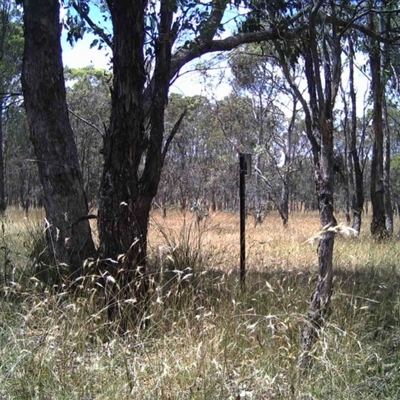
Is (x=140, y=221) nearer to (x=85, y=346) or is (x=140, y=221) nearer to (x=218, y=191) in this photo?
(x=85, y=346)

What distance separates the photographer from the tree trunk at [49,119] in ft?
16.1

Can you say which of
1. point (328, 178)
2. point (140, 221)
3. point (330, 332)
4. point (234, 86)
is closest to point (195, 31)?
point (140, 221)

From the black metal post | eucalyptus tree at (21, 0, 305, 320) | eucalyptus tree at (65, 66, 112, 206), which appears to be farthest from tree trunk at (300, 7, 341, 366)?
eucalyptus tree at (65, 66, 112, 206)

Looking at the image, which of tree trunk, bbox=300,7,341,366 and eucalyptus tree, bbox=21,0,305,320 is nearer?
tree trunk, bbox=300,7,341,366

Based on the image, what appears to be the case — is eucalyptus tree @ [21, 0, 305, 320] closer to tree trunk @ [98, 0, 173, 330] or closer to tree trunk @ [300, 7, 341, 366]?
tree trunk @ [98, 0, 173, 330]

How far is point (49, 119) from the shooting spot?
4.96 m

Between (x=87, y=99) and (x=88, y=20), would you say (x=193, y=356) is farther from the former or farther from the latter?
(x=87, y=99)

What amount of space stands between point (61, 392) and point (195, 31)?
12.8 feet

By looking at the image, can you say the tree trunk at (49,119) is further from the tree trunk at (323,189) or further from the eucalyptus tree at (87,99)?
the eucalyptus tree at (87,99)

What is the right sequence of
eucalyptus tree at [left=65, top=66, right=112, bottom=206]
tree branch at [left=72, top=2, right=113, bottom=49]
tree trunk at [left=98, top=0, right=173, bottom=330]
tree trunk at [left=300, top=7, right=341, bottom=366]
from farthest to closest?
1. eucalyptus tree at [left=65, top=66, right=112, bottom=206]
2. tree branch at [left=72, top=2, right=113, bottom=49]
3. tree trunk at [left=98, top=0, right=173, bottom=330]
4. tree trunk at [left=300, top=7, right=341, bottom=366]

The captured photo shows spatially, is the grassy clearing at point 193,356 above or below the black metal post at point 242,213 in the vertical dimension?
below

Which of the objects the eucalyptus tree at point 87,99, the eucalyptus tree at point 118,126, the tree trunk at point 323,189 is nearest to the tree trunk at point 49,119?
the eucalyptus tree at point 118,126

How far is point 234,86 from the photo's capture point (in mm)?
24844

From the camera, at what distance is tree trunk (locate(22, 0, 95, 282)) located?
491 centimetres
